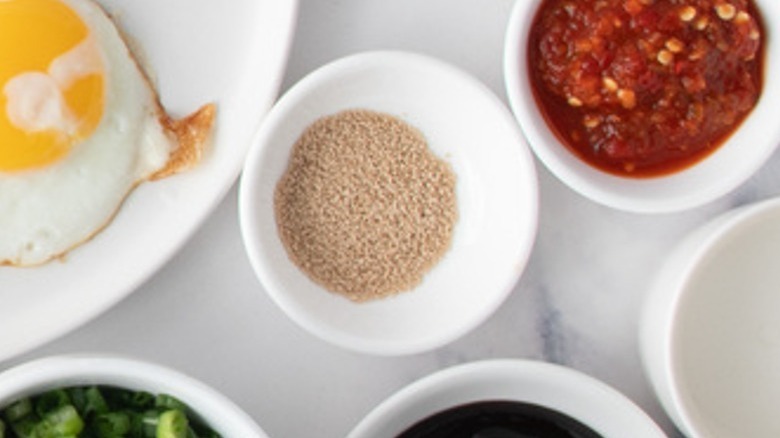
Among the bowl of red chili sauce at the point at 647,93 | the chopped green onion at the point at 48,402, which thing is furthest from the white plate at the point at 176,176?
the bowl of red chili sauce at the point at 647,93

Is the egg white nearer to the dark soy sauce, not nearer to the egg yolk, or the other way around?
the egg yolk

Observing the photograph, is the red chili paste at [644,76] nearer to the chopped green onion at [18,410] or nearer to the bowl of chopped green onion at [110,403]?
the bowl of chopped green onion at [110,403]

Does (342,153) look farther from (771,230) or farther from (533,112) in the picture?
(771,230)

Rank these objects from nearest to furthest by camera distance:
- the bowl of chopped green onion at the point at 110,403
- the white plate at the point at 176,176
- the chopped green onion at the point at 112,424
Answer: the bowl of chopped green onion at the point at 110,403, the chopped green onion at the point at 112,424, the white plate at the point at 176,176

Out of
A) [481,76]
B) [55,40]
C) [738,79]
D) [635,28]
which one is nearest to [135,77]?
[55,40]

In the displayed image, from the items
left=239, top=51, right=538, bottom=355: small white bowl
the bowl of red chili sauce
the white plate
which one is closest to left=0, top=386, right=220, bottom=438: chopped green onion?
the white plate

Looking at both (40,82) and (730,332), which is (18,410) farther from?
(730,332)
